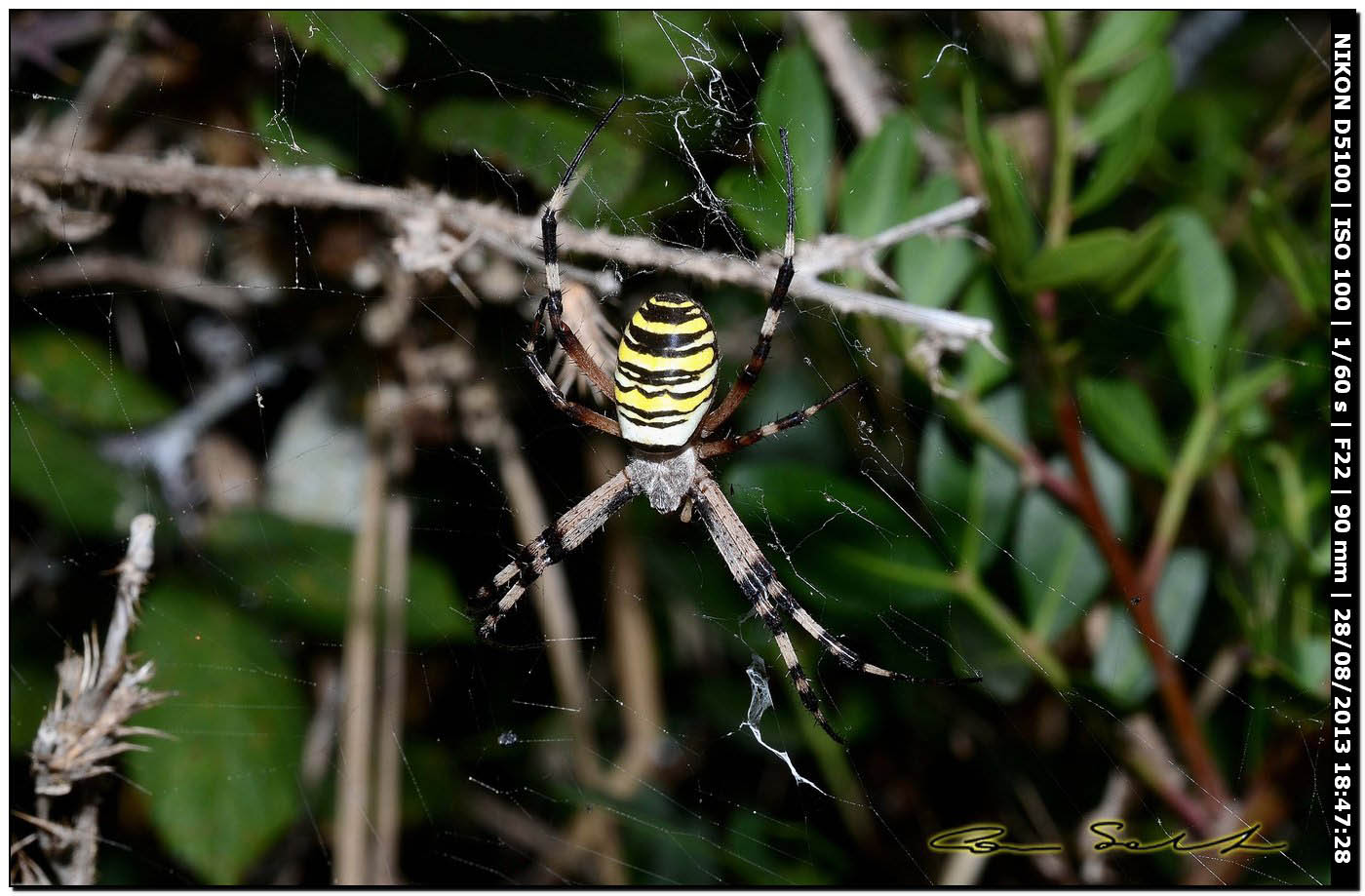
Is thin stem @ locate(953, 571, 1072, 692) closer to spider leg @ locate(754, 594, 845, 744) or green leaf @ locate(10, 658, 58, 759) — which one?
spider leg @ locate(754, 594, 845, 744)

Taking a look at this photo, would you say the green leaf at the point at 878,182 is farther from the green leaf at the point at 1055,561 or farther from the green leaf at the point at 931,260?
the green leaf at the point at 1055,561

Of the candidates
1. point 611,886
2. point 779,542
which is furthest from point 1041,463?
point 611,886

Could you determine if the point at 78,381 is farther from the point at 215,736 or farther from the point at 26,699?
the point at 215,736

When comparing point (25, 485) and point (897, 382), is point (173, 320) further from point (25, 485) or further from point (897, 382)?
point (897, 382)

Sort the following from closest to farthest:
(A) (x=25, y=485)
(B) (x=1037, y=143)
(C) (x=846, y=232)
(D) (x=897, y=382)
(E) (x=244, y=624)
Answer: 1. (C) (x=846, y=232)
2. (D) (x=897, y=382)
3. (A) (x=25, y=485)
4. (E) (x=244, y=624)
5. (B) (x=1037, y=143)

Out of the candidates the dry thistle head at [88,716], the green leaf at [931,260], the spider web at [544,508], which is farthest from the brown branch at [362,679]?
the green leaf at [931,260]

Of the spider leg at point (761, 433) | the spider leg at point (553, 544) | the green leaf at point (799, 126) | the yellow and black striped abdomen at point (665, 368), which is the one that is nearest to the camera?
the yellow and black striped abdomen at point (665, 368)
